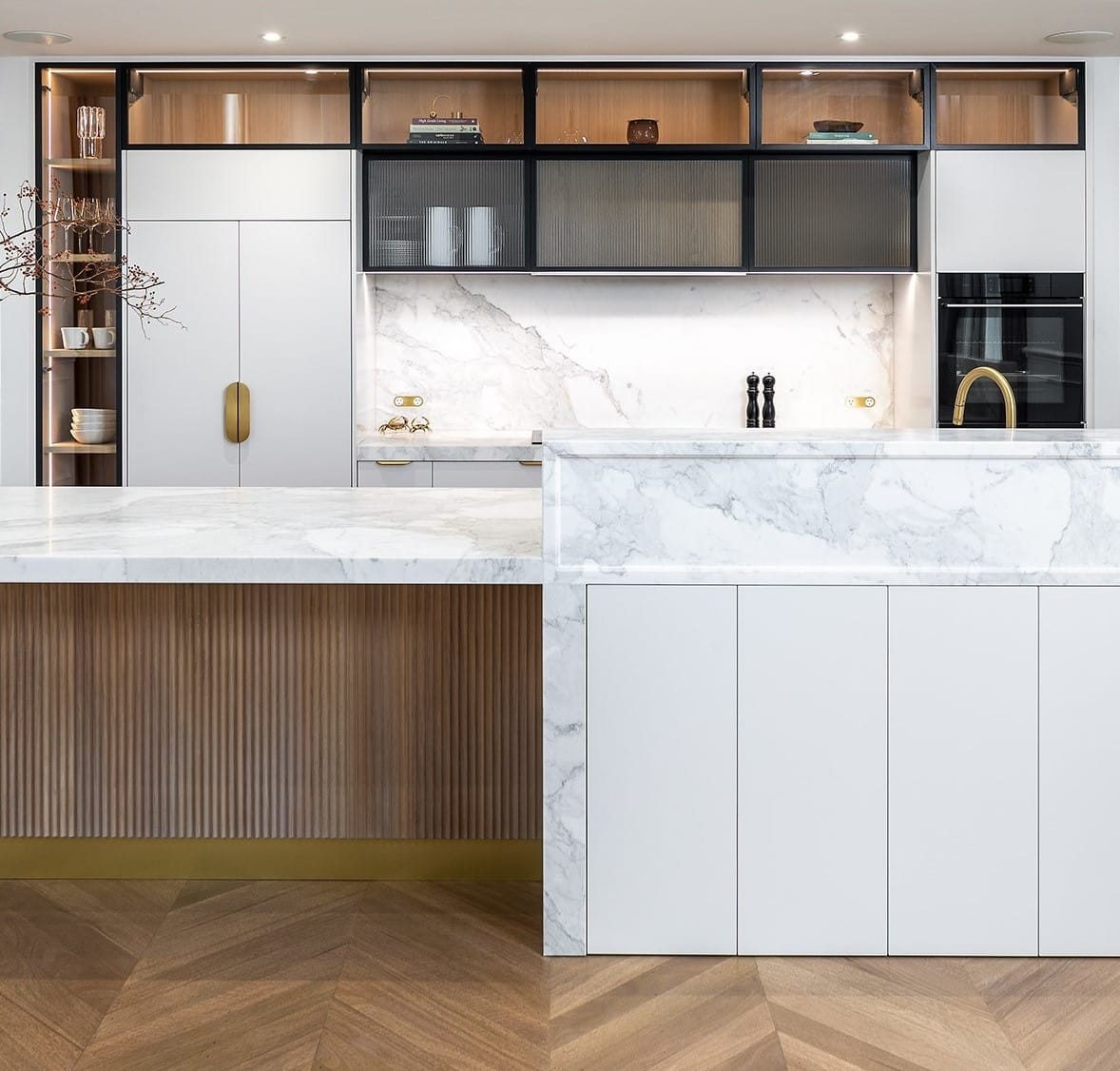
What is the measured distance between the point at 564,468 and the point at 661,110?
3496 millimetres

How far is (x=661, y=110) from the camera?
202 inches

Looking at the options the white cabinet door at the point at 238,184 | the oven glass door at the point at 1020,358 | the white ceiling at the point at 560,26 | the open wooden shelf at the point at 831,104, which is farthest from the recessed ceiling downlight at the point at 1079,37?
the white cabinet door at the point at 238,184

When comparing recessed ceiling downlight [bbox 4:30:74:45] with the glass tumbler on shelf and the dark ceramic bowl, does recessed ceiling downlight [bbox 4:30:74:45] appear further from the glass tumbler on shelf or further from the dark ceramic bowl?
the dark ceramic bowl

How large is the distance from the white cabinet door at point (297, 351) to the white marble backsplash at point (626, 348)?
1.15ft

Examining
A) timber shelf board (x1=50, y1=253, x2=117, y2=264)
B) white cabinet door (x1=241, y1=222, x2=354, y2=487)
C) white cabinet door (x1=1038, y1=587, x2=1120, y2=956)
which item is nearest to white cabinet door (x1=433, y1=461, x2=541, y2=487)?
white cabinet door (x1=241, y1=222, x2=354, y2=487)

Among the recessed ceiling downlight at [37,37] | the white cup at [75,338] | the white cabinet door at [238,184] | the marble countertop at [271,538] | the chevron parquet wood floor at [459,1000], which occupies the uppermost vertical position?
the recessed ceiling downlight at [37,37]

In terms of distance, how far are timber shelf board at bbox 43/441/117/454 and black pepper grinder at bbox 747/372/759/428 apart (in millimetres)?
2637

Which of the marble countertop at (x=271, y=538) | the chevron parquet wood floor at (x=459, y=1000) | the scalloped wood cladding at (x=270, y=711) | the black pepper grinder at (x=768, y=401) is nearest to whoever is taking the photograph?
the chevron parquet wood floor at (x=459, y=1000)

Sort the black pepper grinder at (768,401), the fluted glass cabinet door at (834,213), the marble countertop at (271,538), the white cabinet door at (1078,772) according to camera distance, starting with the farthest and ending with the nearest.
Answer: the black pepper grinder at (768,401) < the fluted glass cabinet door at (834,213) < the white cabinet door at (1078,772) < the marble countertop at (271,538)

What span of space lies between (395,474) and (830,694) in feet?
9.61

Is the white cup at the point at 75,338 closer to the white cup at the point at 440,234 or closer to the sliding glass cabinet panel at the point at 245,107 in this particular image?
the sliding glass cabinet panel at the point at 245,107

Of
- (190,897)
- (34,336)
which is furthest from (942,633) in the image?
(34,336)

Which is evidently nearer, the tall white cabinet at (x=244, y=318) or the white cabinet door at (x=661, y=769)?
the white cabinet door at (x=661, y=769)

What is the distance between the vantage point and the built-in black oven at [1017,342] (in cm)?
480
